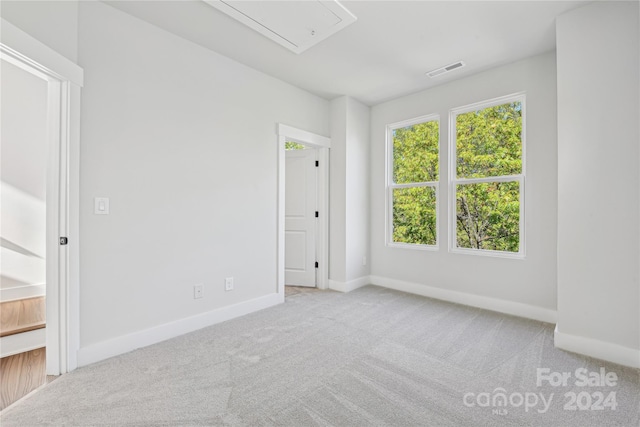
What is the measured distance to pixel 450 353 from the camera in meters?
2.26

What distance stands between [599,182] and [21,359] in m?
4.50

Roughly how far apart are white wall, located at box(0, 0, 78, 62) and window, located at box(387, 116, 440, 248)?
11.5ft

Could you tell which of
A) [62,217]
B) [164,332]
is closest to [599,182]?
[164,332]

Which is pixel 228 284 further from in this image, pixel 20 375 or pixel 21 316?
pixel 21 316

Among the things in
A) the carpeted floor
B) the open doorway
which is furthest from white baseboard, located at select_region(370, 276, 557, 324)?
the open doorway

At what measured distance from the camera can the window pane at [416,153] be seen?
149 inches

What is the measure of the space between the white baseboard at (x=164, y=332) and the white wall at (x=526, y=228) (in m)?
2.00

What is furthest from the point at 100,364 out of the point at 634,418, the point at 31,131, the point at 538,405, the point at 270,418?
the point at 634,418

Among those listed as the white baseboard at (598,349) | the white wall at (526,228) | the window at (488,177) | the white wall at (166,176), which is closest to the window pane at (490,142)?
the window at (488,177)

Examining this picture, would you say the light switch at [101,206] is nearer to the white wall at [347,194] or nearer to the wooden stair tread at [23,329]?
the wooden stair tread at [23,329]

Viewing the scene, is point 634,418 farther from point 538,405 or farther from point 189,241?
point 189,241

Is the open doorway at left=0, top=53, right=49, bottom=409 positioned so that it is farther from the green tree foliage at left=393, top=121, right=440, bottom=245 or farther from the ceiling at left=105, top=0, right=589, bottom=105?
the green tree foliage at left=393, top=121, right=440, bottom=245

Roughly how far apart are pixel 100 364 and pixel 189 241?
3.54 ft

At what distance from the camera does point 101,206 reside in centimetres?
217
